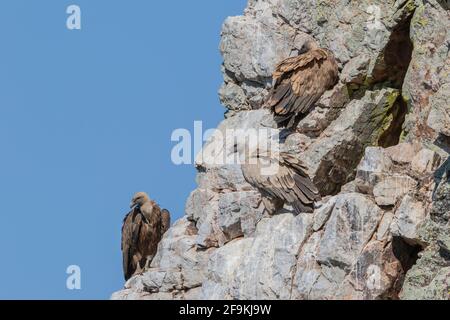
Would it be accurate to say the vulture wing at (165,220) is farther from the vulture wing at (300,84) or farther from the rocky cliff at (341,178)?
the vulture wing at (300,84)

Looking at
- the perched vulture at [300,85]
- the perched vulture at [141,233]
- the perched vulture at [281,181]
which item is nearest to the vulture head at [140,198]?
the perched vulture at [141,233]

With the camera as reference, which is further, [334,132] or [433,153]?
[334,132]

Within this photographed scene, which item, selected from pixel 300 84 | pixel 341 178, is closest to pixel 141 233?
pixel 300 84

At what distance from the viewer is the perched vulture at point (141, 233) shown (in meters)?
36.7

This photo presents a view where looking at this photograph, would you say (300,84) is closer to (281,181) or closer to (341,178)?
(341,178)

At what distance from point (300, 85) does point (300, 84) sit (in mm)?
37

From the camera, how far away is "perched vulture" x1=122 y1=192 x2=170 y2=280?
3669 centimetres

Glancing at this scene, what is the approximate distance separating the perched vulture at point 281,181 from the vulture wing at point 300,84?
Result: 1.68m

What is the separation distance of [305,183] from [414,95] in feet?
7.87

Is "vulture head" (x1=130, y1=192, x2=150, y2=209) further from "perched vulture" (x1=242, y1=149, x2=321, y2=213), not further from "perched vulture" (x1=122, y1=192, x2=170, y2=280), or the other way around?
"perched vulture" (x1=242, y1=149, x2=321, y2=213)

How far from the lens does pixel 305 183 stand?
30.6 metres

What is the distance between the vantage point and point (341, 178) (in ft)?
106

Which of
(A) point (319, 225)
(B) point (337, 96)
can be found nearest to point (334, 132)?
(B) point (337, 96)
